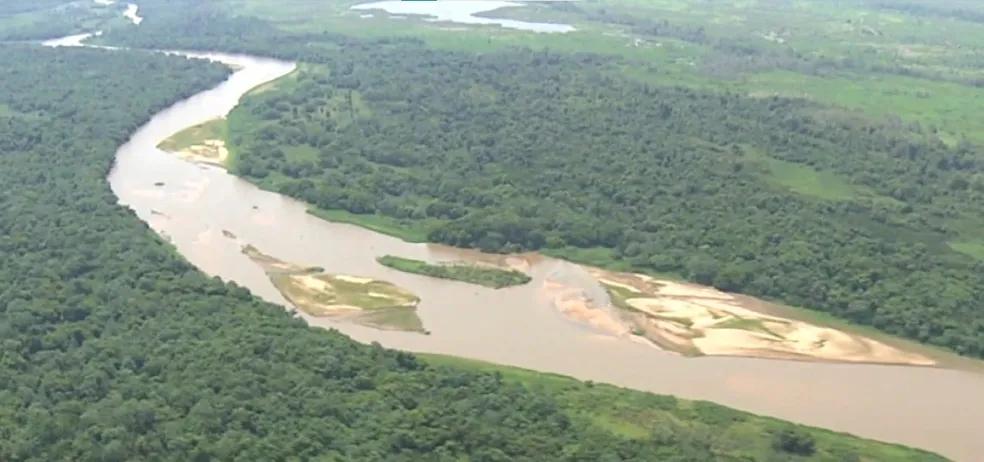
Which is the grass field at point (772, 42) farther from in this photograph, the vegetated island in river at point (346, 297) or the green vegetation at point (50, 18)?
the vegetated island in river at point (346, 297)

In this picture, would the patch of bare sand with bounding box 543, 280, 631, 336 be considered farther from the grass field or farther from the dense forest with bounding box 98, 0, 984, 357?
the grass field

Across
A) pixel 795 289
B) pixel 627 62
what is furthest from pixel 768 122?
pixel 795 289

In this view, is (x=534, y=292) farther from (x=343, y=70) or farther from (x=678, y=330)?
(x=343, y=70)

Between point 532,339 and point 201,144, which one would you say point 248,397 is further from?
point 201,144

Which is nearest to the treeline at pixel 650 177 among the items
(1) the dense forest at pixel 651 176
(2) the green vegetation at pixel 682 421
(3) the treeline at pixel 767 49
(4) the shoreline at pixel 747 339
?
(1) the dense forest at pixel 651 176

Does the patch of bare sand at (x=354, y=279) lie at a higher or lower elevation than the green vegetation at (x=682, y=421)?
lower

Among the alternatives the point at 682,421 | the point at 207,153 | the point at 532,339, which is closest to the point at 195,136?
the point at 207,153

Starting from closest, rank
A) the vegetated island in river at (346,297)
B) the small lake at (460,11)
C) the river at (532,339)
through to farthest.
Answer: the river at (532,339)
the vegetated island in river at (346,297)
the small lake at (460,11)
